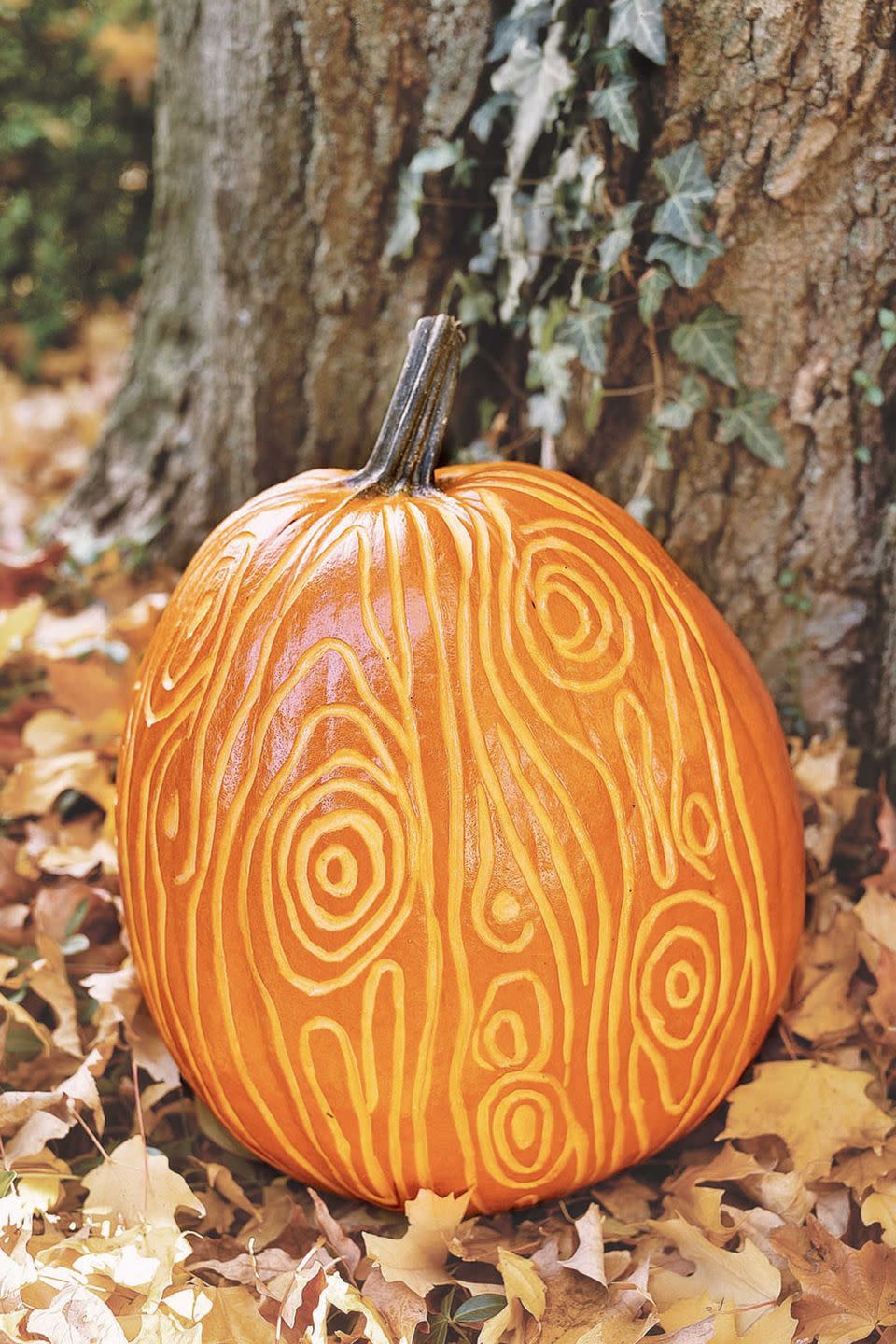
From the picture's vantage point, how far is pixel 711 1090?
5.95ft

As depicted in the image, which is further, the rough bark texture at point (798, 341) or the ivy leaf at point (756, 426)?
the ivy leaf at point (756, 426)

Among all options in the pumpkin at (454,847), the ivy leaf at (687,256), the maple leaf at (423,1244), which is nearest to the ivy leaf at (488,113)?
the ivy leaf at (687,256)

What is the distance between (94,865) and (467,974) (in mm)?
1042

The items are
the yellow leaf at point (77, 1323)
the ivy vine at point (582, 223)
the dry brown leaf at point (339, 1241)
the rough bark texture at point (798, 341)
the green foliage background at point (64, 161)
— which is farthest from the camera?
the green foliage background at point (64, 161)

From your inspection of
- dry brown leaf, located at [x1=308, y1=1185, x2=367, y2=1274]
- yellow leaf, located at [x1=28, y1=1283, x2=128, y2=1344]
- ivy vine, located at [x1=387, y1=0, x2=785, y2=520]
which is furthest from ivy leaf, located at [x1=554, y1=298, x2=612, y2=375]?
yellow leaf, located at [x1=28, y1=1283, x2=128, y2=1344]

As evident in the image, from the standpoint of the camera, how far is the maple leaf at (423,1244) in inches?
65.2

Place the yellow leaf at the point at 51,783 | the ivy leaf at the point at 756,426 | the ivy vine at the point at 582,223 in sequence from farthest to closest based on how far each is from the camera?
the yellow leaf at the point at 51,783, the ivy leaf at the point at 756,426, the ivy vine at the point at 582,223

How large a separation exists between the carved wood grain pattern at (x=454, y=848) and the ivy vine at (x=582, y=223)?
58 cm

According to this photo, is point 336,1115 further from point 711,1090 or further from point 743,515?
point 743,515

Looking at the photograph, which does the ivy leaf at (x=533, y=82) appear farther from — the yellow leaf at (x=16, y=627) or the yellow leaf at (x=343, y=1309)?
the yellow leaf at (x=343, y=1309)

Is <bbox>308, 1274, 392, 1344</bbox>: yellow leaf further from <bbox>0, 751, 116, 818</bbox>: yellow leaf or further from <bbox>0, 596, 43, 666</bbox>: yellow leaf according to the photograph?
<bbox>0, 596, 43, 666</bbox>: yellow leaf

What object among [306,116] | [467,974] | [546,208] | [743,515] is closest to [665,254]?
[546,208]

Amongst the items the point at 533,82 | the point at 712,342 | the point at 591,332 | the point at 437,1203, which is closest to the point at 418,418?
the point at 591,332

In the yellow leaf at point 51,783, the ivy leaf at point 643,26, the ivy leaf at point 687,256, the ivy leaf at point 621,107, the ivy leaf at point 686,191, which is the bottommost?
the yellow leaf at point 51,783
